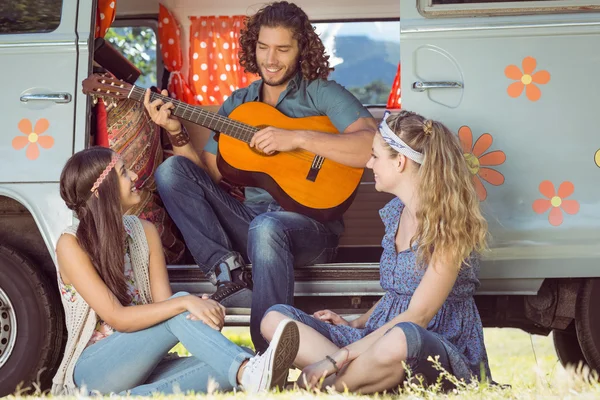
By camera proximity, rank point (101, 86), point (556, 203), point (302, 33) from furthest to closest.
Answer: point (302, 33), point (101, 86), point (556, 203)

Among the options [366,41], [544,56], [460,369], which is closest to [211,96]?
[366,41]

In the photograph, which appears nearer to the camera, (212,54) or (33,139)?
(33,139)

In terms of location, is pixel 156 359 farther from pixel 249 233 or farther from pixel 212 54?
pixel 212 54

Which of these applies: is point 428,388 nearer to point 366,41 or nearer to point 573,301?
point 573,301

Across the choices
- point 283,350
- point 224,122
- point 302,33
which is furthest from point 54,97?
point 283,350

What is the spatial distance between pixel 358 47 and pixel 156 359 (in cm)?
289

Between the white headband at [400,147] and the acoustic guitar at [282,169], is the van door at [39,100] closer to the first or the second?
the acoustic guitar at [282,169]

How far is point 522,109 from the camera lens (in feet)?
12.9

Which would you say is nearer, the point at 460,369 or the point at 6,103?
the point at 460,369

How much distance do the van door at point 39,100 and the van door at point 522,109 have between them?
1489 mm

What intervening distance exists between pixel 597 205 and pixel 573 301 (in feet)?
1.52

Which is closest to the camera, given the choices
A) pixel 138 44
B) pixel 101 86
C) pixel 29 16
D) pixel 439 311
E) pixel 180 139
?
pixel 439 311

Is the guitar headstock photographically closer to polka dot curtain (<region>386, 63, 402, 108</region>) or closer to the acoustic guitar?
the acoustic guitar

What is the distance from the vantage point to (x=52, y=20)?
Result: 4.22 m
